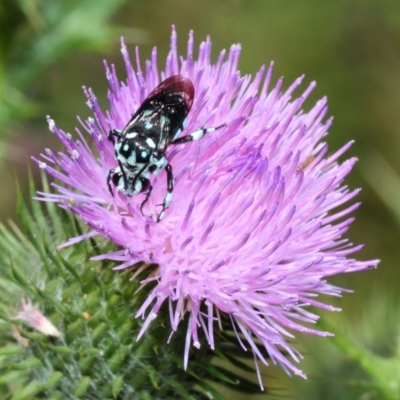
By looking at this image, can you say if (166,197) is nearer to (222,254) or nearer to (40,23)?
(222,254)

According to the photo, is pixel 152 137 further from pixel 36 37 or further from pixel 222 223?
→ pixel 36 37

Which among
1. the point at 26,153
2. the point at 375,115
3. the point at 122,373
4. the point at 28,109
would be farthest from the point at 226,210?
the point at 375,115

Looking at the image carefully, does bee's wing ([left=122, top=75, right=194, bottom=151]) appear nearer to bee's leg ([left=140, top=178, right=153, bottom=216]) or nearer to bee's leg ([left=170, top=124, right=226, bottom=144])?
bee's leg ([left=170, top=124, right=226, bottom=144])

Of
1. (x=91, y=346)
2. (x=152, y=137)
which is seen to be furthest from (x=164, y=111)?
(x=91, y=346)

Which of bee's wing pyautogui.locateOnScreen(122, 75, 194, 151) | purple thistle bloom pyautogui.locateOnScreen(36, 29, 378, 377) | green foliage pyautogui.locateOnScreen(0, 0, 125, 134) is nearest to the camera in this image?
purple thistle bloom pyautogui.locateOnScreen(36, 29, 378, 377)

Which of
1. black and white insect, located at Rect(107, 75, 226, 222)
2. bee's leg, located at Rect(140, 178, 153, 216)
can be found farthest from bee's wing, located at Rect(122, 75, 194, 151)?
bee's leg, located at Rect(140, 178, 153, 216)

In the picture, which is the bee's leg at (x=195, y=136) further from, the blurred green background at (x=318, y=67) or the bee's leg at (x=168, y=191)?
the blurred green background at (x=318, y=67)

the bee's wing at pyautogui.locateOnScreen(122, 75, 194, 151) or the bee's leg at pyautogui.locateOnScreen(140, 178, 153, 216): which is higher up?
the bee's wing at pyautogui.locateOnScreen(122, 75, 194, 151)
